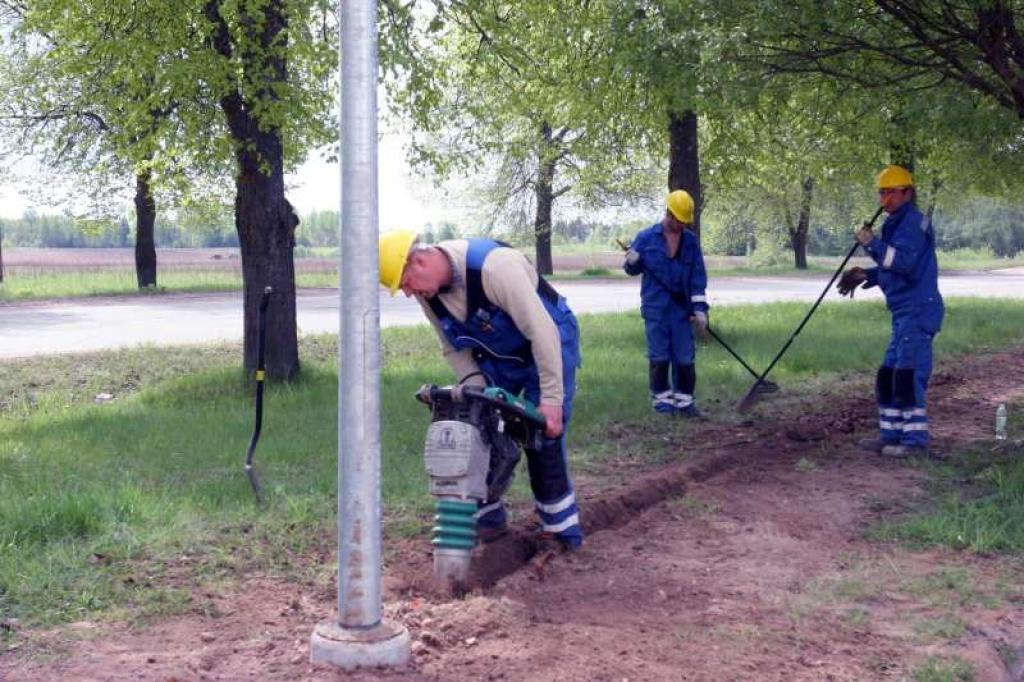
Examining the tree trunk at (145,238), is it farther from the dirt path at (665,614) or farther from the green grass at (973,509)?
the dirt path at (665,614)

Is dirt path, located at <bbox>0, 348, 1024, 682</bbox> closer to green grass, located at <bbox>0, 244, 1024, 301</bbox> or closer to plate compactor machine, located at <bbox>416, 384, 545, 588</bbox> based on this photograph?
plate compactor machine, located at <bbox>416, 384, 545, 588</bbox>

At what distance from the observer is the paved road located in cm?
1716

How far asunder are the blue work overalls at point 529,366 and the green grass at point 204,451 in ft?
2.73

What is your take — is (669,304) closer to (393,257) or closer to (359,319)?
(393,257)

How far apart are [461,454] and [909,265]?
4520 millimetres

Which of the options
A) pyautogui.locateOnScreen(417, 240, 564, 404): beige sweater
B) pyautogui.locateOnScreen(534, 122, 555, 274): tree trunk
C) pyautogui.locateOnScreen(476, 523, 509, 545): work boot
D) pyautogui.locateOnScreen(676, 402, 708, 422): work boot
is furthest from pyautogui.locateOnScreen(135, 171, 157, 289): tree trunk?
pyautogui.locateOnScreen(417, 240, 564, 404): beige sweater

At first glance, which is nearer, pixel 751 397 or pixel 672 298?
pixel 672 298

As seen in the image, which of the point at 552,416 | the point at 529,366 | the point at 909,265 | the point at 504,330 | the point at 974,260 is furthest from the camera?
the point at 974,260

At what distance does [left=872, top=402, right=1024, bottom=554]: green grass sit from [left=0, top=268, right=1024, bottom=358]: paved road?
38.0 feet

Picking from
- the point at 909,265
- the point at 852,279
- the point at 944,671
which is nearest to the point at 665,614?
the point at 944,671

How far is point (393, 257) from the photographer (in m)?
5.12

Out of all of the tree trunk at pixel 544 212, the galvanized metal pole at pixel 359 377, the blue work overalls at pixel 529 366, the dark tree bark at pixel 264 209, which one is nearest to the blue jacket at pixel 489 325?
the blue work overalls at pixel 529 366

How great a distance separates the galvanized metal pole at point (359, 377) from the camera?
162 inches

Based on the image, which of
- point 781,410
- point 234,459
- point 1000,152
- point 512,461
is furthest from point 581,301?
point 512,461
